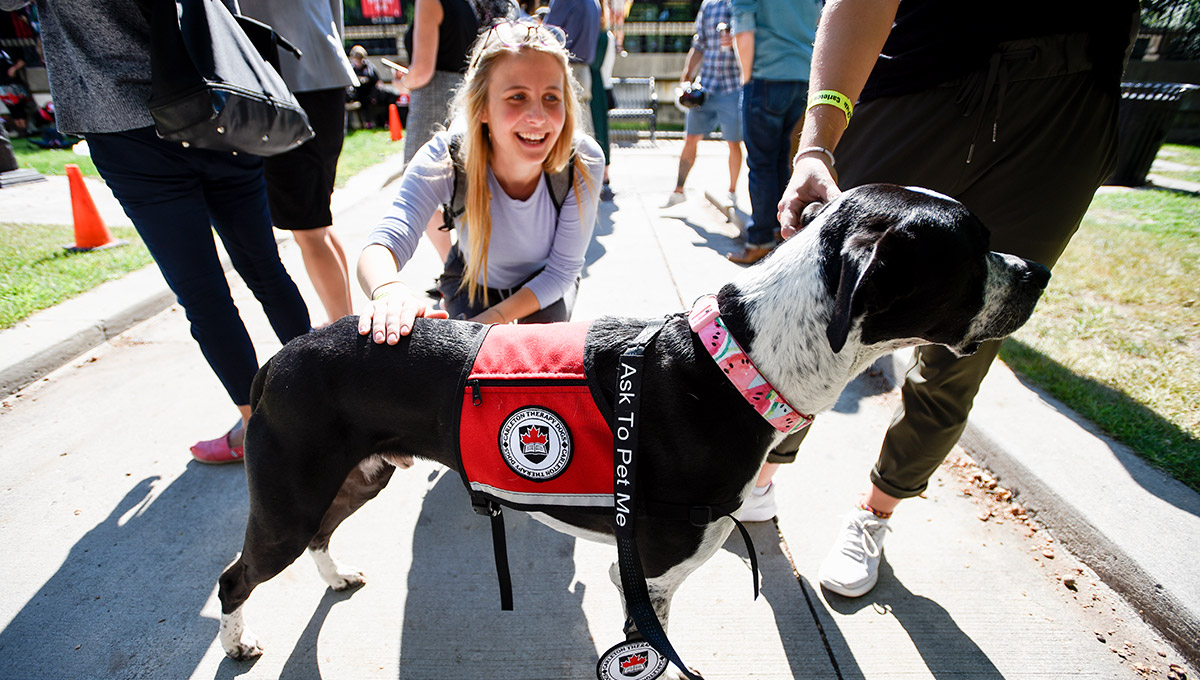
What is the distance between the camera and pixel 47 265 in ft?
15.5

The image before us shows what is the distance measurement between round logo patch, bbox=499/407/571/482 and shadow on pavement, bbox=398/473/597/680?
86 centimetres

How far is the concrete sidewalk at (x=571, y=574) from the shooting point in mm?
1997

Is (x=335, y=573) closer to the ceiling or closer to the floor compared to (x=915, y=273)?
closer to the floor

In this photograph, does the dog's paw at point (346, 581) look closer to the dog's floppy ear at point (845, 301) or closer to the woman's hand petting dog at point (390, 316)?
the woman's hand petting dog at point (390, 316)

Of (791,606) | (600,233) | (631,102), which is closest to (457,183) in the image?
(791,606)

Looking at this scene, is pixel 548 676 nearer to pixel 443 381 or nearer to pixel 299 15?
pixel 443 381

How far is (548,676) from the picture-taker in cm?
194

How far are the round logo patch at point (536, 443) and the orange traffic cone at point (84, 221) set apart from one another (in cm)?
560

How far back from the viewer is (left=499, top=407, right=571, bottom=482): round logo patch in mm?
1523

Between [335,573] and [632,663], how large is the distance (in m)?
1.24

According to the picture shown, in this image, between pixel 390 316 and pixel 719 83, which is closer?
pixel 390 316

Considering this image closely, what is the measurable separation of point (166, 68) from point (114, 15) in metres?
0.33

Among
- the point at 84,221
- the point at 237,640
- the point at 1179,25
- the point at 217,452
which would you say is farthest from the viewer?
the point at 1179,25

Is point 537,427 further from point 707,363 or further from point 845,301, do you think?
point 845,301
